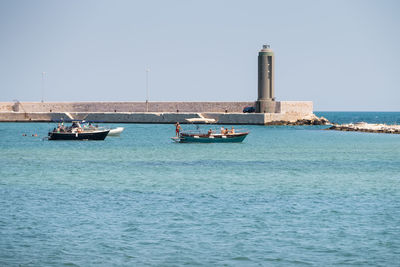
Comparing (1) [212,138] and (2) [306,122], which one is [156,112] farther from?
(1) [212,138]

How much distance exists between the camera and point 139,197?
24.9 meters

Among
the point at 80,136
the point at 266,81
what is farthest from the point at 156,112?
the point at 80,136

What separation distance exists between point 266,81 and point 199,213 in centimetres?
7650

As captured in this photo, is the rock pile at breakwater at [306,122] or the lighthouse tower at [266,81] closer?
the lighthouse tower at [266,81]

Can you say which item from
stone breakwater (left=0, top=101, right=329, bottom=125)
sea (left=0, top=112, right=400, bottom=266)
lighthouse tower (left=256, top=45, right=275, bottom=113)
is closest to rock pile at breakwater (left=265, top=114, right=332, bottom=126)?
stone breakwater (left=0, top=101, right=329, bottom=125)

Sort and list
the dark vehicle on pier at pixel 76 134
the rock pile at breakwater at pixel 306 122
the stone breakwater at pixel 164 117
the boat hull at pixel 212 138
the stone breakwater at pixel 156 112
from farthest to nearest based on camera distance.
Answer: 1. the rock pile at breakwater at pixel 306 122
2. the stone breakwater at pixel 156 112
3. the stone breakwater at pixel 164 117
4. the dark vehicle on pier at pixel 76 134
5. the boat hull at pixel 212 138

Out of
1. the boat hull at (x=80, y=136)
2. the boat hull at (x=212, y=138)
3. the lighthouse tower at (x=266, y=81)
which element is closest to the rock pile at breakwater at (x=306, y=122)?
the lighthouse tower at (x=266, y=81)

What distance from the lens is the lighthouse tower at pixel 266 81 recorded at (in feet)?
316

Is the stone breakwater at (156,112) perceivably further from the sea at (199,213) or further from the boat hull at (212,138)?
the sea at (199,213)

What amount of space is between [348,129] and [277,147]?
36.3m

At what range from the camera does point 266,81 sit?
3812 inches

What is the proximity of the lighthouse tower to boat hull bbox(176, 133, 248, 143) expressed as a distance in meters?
37.3

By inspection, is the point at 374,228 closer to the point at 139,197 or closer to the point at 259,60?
the point at 139,197

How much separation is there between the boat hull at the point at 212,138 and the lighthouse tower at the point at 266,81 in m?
37.3
